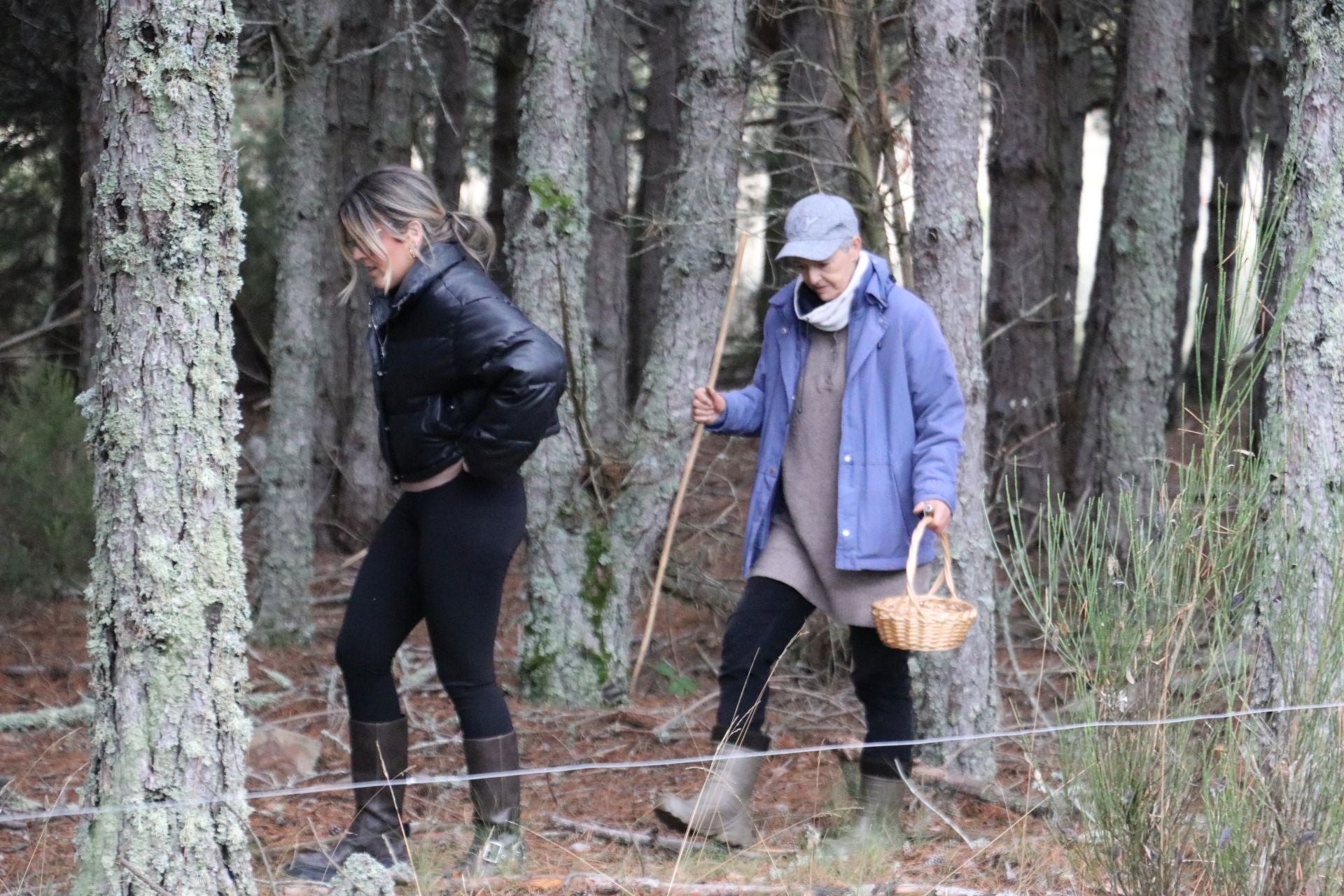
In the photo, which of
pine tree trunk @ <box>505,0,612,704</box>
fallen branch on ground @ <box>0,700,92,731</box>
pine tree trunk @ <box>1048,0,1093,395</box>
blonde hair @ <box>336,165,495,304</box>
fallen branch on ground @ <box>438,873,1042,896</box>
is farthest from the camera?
pine tree trunk @ <box>1048,0,1093,395</box>

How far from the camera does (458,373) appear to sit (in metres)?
3.65

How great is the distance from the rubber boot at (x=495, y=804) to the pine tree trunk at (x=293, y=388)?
12.9ft

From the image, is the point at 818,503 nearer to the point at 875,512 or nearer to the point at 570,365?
the point at 875,512

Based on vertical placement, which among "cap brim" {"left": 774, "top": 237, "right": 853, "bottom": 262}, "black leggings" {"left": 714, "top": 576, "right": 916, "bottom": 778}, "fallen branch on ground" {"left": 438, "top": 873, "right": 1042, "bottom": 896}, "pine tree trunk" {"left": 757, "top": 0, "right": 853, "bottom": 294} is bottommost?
"fallen branch on ground" {"left": 438, "top": 873, "right": 1042, "bottom": 896}

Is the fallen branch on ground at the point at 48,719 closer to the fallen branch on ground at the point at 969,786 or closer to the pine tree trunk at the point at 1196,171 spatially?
the fallen branch on ground at the point at 969,786

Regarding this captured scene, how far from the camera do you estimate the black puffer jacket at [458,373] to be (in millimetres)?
3576

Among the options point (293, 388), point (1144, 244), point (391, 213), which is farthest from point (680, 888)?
point (1144, 244)

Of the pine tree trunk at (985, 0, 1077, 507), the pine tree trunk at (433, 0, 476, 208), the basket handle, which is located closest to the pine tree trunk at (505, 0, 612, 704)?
the basket handle

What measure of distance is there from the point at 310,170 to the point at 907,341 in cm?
468

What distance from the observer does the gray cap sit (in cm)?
Answer: 383

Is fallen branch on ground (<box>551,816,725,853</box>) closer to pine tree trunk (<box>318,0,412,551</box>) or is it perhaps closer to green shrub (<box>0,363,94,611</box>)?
green shrub (<box>0,363,94,611</box>)

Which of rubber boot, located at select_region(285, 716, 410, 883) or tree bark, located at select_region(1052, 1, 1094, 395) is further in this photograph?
tree bark, located at select_region(1052, 1, 1094, 395)

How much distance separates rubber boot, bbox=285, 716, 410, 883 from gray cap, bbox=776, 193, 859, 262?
173cm

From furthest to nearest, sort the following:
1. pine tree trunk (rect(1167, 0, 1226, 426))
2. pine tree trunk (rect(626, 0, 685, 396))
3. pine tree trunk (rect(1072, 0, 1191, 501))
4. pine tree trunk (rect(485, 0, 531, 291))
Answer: pine tree trunk (rect(485, 0, 531, 291)) → pine tree trunk (rect(626, 0, 685, 396)) → pine tree trunk (rect(1167, 0, 1226, 426)) → pine tree trunk (rect(1072, 0, 1191, 501))
